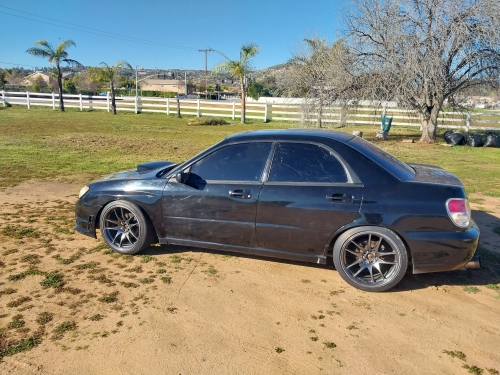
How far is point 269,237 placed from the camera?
13.5 feet

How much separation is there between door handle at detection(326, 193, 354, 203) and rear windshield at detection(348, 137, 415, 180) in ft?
1.70

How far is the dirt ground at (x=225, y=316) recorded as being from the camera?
280 centimetres

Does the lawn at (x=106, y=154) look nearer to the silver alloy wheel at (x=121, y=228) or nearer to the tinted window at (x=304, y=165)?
the silver alloy wheel at (x=121, y=228)

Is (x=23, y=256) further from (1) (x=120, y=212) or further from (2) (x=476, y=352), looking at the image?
(2) (x=476, y=352)

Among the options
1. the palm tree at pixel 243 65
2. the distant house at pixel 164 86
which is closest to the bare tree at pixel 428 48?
the palm tree at pixel 243 65

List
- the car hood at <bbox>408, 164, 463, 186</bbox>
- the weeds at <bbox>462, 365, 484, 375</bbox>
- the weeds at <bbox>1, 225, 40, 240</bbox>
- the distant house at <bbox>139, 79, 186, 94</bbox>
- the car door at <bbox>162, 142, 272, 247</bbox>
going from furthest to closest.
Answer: the distant house at <bbox>139, 79, 186, 94</bbox> < the weeds at <bbox>1, 225, 40, 240</bbox> < the car door at <bbox>162, 142, 272, 247</bbox> < the car hood at <bbox>408, 164, 463, 186</bbox> < the weeds at <bbox>462, 365, 484, 375</bbox>

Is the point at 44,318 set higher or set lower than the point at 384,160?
lower

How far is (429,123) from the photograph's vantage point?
17.9m

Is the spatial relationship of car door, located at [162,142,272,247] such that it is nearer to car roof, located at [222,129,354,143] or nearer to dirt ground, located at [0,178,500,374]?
car roof, located at [222,129,354,143]

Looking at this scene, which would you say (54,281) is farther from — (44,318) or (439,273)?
(439,273)

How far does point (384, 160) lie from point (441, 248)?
42.3 inches

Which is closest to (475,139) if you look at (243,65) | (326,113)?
(326,113)

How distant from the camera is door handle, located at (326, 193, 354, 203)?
12.5 feet

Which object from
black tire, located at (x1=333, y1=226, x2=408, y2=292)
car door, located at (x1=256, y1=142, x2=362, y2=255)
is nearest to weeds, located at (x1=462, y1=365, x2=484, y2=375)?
Result: black tire, located at (x1=333, y1=226, x2=408, y2=292)
